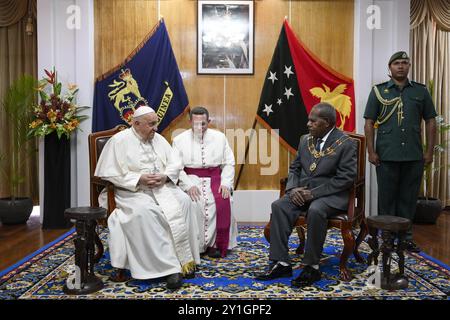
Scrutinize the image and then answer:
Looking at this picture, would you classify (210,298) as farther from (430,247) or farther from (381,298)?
(430,247)

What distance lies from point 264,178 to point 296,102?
3.45 ft

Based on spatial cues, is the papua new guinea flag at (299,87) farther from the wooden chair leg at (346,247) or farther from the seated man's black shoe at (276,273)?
the seated man's black shoe at (276,273)

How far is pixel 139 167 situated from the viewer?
11.6 ft

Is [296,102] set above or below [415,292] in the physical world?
above

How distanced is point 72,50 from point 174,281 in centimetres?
350

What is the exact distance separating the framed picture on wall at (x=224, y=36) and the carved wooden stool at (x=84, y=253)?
9.54 ft

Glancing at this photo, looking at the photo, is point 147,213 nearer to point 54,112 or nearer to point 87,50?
point 54,112

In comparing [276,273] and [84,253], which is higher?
[84,253]

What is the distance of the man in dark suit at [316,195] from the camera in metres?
3.17

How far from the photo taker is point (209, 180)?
13.6 feet

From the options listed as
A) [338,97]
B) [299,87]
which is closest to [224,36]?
[299,87]

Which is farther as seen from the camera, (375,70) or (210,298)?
(375,70)

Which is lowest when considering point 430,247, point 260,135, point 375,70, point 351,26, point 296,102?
point 430,247

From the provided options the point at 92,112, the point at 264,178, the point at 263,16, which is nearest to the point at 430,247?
the point at 264,178
